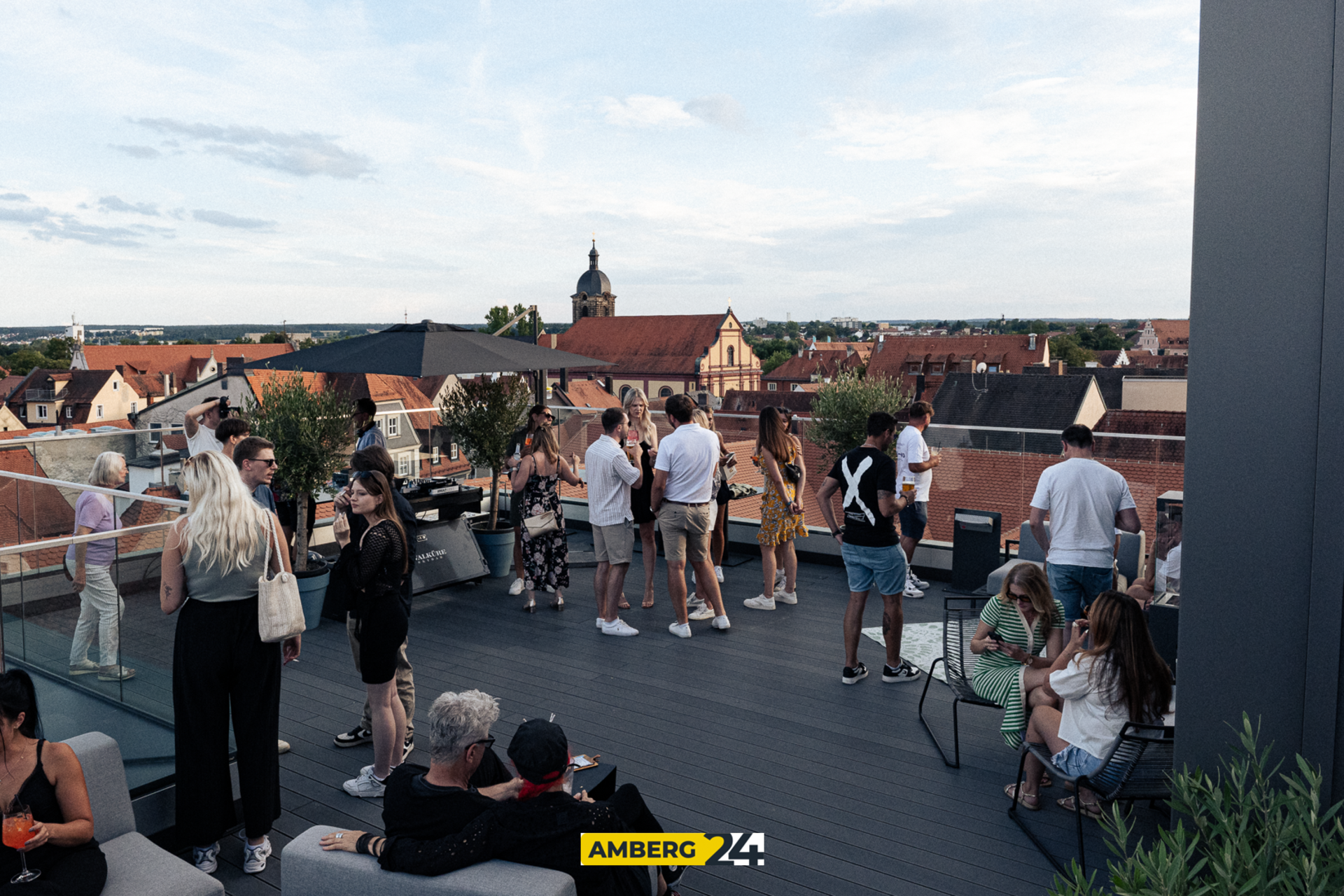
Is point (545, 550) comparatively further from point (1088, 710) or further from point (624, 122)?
point (624, 122)

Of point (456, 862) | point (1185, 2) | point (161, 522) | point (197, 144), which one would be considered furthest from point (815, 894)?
point (197, 144)

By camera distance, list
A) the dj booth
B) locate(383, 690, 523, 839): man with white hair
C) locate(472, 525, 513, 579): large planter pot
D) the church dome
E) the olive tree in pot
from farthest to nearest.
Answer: the church dome, the olive tree in pot, locate(472, 525, 513, 579): large planter pot, the dj booth, locate(383, 690, 523, 839): man with white hair

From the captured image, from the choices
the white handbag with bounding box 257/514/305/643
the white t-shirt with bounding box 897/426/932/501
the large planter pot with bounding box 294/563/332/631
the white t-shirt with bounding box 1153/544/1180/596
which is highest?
the white t-shirt with bounding box 897/426/932/501

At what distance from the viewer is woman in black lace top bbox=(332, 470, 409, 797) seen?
360 cm

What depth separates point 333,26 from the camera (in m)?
12.0

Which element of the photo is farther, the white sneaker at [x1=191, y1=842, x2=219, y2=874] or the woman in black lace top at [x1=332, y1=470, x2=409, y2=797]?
the woman in black lace top at [x1=332, y1=470, x2=409, y2=797]

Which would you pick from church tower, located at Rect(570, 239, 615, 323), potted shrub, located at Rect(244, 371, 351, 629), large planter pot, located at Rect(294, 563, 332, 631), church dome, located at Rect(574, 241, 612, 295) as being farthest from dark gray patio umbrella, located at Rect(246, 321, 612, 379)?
church dome, located at Rect(574, 241, 612, 295)

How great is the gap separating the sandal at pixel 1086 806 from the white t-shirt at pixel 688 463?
9.50 feet

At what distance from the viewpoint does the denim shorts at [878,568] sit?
4.88 meters

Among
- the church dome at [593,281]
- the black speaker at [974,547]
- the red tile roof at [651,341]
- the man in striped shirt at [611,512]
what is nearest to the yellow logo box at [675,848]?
the man in striped shirt at [611,512]

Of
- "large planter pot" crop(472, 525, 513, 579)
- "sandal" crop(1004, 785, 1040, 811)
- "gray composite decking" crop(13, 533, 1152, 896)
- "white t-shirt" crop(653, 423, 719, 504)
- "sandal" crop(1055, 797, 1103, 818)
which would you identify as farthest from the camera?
"large planter pot" crop(472, 525, 513, 579)

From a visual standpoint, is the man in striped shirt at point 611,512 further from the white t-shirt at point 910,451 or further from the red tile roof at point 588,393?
the red tile roof at point 588,393

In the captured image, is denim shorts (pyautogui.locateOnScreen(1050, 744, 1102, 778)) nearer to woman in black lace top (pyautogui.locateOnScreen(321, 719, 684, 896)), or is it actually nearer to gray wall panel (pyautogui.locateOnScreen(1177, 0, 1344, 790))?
gray wall panel (pyautogui.locateOnScreen(1177, 0, 1344, 790))

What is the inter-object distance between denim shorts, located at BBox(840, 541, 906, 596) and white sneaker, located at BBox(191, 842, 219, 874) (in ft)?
11.0
